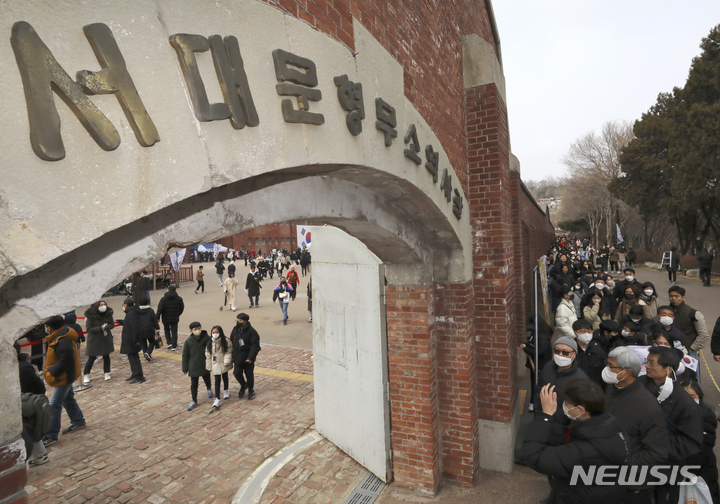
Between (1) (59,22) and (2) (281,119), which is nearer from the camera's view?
(1) (59,22)

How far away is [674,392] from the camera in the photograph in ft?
11.0

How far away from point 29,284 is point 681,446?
4326 mm

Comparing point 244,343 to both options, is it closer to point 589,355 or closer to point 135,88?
point 589,355

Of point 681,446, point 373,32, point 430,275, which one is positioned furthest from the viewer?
point 430,275

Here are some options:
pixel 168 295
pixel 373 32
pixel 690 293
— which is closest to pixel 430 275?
pixel 373 32

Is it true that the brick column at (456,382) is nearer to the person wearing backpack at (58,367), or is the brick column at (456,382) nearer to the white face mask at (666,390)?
the white face mask at (666,390)

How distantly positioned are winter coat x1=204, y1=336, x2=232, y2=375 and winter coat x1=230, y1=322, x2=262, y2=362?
18cm

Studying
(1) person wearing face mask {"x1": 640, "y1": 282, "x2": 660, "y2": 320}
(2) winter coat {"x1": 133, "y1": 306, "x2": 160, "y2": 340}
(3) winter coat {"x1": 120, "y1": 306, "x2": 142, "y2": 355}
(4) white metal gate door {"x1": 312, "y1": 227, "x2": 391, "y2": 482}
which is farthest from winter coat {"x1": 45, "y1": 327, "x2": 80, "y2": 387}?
(1) person wearing face mask {"x1": 640, "y1": 282, "x2": 660, "y2": 320}

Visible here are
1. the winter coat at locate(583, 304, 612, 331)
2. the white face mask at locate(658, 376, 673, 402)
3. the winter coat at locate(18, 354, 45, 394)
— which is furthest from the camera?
the winter coat at locate(583, 304, 612, 331)

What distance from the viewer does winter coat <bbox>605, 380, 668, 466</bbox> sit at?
118 inches

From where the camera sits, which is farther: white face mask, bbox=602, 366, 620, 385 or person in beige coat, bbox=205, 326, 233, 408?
person in beige coat, bbox=205, 326, 233, 408

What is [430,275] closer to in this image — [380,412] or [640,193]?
[380,412]

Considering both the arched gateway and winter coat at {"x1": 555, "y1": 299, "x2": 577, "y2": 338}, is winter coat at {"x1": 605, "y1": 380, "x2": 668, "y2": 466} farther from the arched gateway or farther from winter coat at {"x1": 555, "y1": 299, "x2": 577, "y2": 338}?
winter coat at {"x1": 555, "y1": 299, "x2": 577, "y2": 338}

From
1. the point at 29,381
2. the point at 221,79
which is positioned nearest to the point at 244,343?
the point at 29,381
